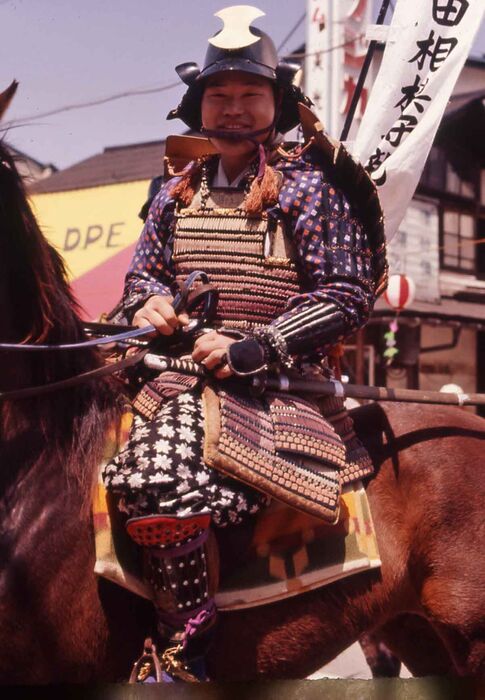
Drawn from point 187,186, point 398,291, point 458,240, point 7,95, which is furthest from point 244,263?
point 458,240

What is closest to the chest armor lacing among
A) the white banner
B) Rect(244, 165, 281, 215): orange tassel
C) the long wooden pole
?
Rect(244, 165, 281, 215): orange tassel

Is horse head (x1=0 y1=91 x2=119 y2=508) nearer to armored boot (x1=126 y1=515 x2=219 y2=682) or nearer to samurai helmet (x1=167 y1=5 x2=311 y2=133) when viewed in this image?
armored boot (x1=126 y1=515 x2=219 y2=682)

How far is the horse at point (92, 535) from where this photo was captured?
8.36ft

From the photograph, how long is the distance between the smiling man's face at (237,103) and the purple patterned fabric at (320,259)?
0.65ft

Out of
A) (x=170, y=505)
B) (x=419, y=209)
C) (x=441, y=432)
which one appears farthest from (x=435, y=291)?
(x=170, y=505)

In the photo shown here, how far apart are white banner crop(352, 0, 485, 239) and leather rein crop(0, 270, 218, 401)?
1.74m

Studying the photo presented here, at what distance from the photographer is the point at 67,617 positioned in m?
2.56

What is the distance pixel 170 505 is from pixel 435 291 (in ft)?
47.2

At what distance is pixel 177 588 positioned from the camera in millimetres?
2588

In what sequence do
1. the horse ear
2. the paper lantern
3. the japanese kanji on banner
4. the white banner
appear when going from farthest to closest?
the paper lantern
the japanese kanji on banner
the white banner
the horse ear

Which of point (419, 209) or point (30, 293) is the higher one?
point (419, 209)

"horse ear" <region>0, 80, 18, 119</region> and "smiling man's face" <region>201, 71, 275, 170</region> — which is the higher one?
"smiling man's face" <region>201, 71, 275, 170</region>

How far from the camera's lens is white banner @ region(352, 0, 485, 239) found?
438 centimetres

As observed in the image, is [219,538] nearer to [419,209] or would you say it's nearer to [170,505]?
[170,505]
